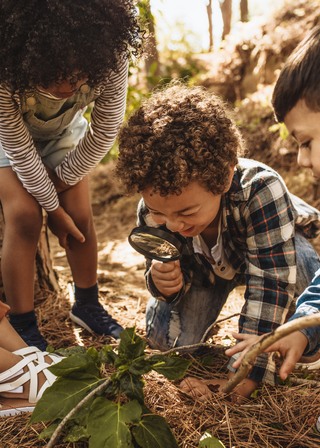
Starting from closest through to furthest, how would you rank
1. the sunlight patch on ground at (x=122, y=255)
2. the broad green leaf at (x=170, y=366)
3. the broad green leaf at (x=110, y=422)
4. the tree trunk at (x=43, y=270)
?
the broad green leaf at (x=110, y=422) → the broad green leaf at (x=170, y=366) → the tree trunk at (x=43, y=270) → the sunlight patch on ground at (x=122, y=255)

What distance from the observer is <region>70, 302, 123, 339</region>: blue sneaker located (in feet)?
8.30

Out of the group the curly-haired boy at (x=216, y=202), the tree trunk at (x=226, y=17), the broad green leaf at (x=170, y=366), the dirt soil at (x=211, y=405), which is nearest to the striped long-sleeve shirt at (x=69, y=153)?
the curly-haired boy at (x=216, y=202)

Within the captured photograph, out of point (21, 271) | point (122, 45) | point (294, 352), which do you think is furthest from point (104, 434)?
point (122, 45)

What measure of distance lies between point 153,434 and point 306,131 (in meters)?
1.07

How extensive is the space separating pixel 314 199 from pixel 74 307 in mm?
2575

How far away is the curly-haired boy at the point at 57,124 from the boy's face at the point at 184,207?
21.6 inches

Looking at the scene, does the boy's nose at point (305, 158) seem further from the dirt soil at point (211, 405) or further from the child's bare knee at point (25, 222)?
the child's bare knee at point (25, 222)

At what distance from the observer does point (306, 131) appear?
1634 mm

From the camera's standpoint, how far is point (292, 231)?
2047 millimetres

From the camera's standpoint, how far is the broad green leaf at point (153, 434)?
1444mm

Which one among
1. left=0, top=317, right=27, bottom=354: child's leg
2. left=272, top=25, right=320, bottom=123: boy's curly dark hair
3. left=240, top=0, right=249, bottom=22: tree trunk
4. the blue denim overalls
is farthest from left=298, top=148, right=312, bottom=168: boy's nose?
left=240, top=0, right=249, bottom=22: tree trunk

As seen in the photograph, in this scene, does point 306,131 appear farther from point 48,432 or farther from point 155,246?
point 48,432

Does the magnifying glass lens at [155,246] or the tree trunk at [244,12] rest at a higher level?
the tree trunk at [244,12]

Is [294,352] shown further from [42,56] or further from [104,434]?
[42,56]
